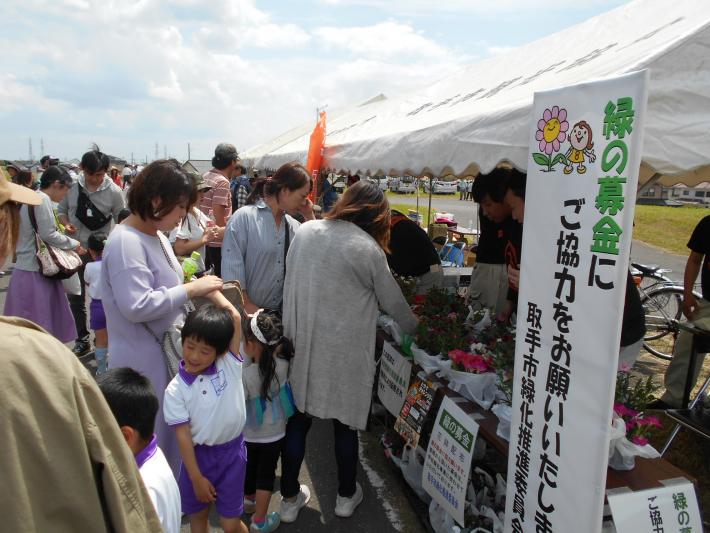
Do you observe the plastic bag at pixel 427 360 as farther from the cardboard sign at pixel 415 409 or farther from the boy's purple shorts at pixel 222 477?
the boy's purple shorts at pixel 222 477

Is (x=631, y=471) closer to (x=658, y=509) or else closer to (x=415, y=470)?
(x=658, y=509)

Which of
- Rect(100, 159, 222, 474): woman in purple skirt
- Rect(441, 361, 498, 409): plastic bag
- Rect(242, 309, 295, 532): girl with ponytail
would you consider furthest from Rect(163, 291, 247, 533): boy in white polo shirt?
Rect(441, 361, 498, 409): plastic bag

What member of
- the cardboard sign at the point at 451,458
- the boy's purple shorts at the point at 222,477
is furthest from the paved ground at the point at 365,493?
→ the boy's purple shorts at the point at 222,477

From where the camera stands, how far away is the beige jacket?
73 centimetres

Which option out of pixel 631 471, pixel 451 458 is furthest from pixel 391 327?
pixel 631 471

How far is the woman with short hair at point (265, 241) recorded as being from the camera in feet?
10.4

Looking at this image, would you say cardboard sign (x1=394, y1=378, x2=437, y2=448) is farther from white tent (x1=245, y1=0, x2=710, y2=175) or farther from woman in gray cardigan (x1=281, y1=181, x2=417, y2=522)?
white tent (x1=245, y1=0, x2=710, y2=175)

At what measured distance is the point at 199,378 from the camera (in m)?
2.20

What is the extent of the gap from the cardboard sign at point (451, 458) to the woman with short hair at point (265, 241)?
1366 millimetres

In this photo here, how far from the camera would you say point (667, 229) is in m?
17.4

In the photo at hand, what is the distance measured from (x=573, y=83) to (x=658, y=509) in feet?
6.06

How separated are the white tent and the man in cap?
145cm

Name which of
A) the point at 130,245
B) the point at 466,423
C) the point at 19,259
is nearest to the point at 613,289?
the point at 466,423

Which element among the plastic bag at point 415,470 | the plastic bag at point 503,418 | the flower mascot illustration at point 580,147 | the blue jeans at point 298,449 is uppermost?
the flower mascot illustration at point 580,147
